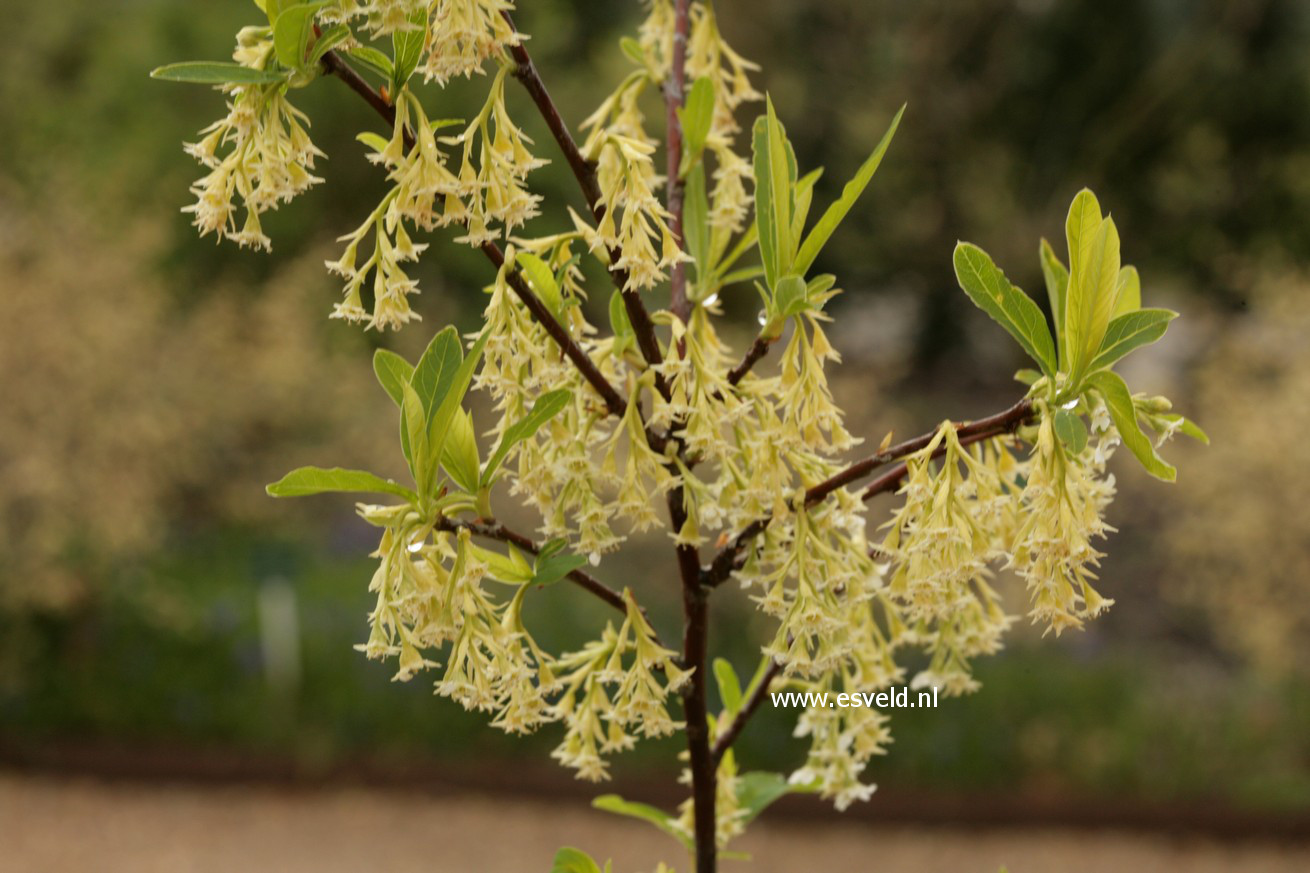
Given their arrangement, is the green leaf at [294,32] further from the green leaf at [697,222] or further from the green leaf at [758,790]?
the green leaf at [758,790]

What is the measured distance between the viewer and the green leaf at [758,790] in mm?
1056

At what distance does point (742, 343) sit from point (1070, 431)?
17.0 feet

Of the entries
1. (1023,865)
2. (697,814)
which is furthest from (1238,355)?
(697,814)

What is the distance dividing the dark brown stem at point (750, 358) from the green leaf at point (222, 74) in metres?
0.33

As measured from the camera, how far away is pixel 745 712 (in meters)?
0.96

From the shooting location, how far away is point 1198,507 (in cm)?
538

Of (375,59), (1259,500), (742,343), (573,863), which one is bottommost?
(573,863)

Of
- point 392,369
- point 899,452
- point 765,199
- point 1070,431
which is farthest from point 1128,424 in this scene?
point 392,369

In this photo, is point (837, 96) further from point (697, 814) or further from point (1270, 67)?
point (697, 814)

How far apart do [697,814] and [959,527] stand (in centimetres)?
33

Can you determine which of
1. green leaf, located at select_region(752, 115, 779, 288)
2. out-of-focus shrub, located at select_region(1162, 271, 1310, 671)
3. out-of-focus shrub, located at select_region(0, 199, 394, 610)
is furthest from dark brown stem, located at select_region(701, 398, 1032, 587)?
out-of-focus shrub, located at select_region(0, 199, 394, 610)

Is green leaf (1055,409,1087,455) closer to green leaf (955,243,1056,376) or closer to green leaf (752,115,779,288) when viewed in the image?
green leaf (955,243,1056,376)

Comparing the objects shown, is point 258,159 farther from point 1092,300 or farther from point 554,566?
point 1092,300

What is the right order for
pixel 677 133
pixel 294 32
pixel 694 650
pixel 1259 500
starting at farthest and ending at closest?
pixel 1259 500 < pixel 677 133 < pixel 694 650 < pixel 294 32
